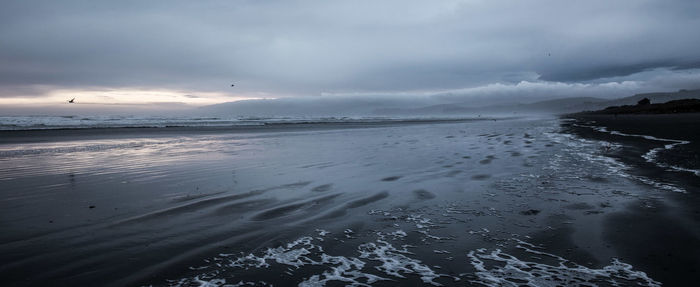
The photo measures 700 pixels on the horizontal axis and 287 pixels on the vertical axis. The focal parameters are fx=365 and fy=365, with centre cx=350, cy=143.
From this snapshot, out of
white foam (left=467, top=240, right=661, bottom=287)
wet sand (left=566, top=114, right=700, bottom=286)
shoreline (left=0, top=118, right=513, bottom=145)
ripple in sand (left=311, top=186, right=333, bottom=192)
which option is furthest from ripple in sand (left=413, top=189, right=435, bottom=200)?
shoreline (left=0, top=118, right=513, bottom=145)

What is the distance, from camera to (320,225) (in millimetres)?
5184

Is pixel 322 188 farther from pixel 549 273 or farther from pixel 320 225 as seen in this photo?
pixel 549 273

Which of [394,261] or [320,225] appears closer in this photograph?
[394,261]

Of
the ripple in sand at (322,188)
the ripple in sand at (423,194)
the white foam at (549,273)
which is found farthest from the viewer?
the ripple in sand at (322,188)

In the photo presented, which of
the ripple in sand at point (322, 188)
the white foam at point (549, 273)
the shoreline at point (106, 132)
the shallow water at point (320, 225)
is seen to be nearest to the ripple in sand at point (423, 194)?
the shallow water at point (320, 225)

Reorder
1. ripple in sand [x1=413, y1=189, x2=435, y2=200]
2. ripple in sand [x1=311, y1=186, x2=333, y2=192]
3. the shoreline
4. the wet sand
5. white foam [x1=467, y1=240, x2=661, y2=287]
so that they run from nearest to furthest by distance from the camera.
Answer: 1. white foam [x1=467, y1=240, x2=661, y2=287]
2. the wet sand
3. ripple in sand [x1=413, y1=189, x2=435, y2=200]
4. ripple in sand [x1=311, y1=186, x2=333, y2=192]
5. the shoreline

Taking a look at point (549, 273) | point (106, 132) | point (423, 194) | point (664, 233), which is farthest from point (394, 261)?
point (106, 132)

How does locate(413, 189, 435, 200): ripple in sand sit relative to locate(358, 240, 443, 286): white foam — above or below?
above

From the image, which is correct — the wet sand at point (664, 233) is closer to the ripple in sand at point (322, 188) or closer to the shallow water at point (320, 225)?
the shallow water at point (320, 225)

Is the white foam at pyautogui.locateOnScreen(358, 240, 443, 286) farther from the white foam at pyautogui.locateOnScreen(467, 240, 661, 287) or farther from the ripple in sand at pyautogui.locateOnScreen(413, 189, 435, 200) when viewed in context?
the ripple in sand at pyautogui.locateOnScreen(413, 189, 435, 200)

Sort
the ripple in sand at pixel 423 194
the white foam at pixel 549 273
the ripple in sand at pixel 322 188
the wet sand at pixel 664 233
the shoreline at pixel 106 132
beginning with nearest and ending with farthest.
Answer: the white foam at pixel 549 273 < the wet sand at pixel 664 233 < the ripple in sand at pixel 423 194 < the ripple in sand at pixel 322 188 < the shoreline at pixel 106 132

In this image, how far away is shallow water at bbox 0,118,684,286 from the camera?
3.60 metres

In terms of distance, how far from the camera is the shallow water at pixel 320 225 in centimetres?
360

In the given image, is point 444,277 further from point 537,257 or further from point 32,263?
point 32,263
